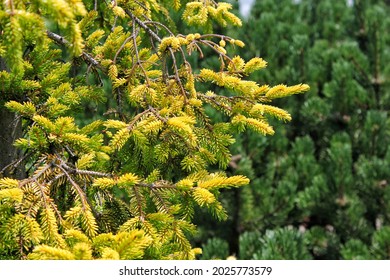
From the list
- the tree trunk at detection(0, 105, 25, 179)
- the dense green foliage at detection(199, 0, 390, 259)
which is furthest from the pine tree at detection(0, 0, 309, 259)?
the dense green foliage at detection(199, 0, 390, 259)

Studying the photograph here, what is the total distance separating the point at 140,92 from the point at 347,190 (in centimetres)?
333

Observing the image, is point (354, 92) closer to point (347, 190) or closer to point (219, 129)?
point (347, 190)

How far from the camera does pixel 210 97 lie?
91.1 inches

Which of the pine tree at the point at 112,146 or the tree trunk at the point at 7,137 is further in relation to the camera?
the tree trunk at the point at 7,137

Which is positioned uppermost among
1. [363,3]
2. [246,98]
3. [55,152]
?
[363,3]

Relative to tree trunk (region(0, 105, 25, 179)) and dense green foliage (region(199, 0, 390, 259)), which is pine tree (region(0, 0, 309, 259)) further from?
dense green foliage (region(199, 0, 390, 259))

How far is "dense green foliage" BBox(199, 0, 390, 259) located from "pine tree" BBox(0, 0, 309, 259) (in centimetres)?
206

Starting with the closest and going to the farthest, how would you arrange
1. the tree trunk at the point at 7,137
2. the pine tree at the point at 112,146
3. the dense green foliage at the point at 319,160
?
the pine tree at the point at 112,146 → the tree trunk at the point at 7,137 → the dense green foliage at the point at 319,160

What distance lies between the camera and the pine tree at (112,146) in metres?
1.81

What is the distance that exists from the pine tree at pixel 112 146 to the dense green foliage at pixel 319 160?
6.75 feet

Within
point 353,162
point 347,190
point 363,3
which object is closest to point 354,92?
point 353,162

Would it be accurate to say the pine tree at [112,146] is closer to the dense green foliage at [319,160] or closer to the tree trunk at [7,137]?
the tree trunk at [7,137]

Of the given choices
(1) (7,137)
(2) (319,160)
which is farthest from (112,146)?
(2) (319,160)

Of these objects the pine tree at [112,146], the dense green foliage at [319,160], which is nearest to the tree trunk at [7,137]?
the pine tree at [112,146]
